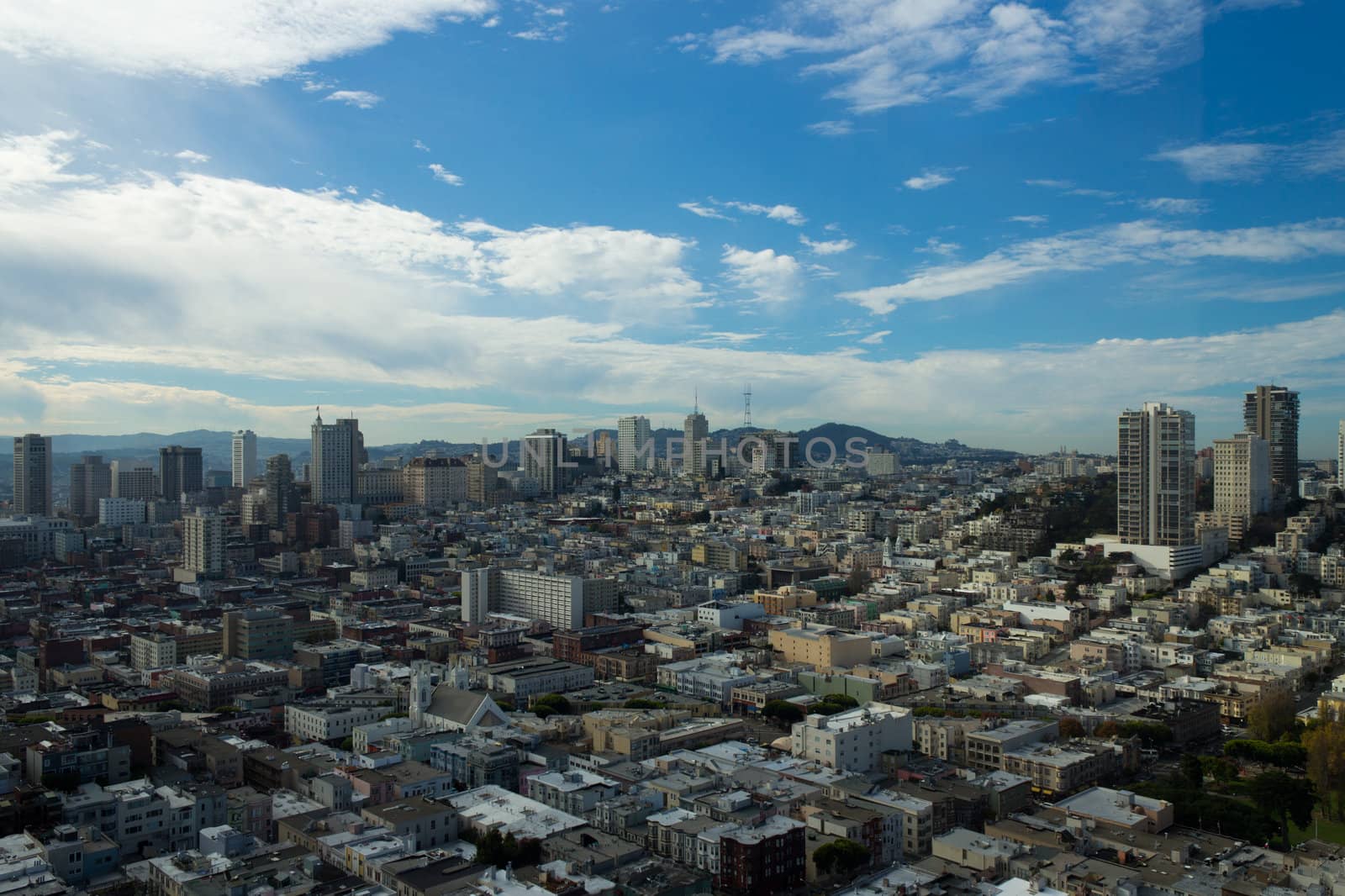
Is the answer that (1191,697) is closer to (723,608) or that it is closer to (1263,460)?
(723,608)

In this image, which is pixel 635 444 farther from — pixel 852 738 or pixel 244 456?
pixel 852 738

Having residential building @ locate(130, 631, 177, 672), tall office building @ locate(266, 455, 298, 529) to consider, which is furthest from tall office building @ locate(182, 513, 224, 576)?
residential building @ locate(130, 631, 177, 672)

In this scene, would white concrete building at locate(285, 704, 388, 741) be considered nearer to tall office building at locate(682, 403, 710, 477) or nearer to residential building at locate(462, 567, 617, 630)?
residential building at locate(462, 567, 617, 630)

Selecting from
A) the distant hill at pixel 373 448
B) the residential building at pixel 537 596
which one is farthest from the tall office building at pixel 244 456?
the residential building at pixel 537 596

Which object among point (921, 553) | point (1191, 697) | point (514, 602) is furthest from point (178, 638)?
point (921, 553)

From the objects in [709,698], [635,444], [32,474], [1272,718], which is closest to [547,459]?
[635,444]

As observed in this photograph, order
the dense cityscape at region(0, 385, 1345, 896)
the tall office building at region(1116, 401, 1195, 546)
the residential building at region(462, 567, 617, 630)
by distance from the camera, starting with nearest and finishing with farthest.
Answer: the dense cityscape at region(0, 385, 1345, 896) → the residential building at region(462, 567, 617, 630) → the tall office building at region(1116, 401, 1195, 546)
